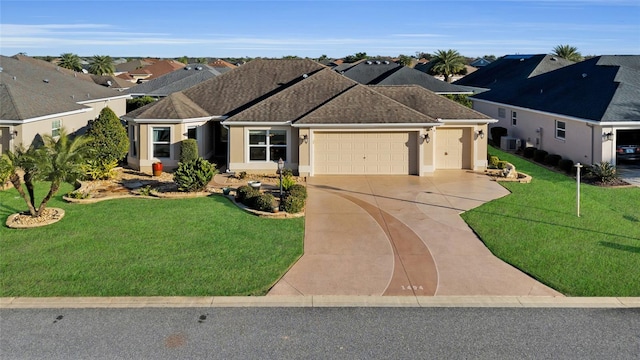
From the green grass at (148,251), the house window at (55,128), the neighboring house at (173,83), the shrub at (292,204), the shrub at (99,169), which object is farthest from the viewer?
the neighboring house at (173,83)

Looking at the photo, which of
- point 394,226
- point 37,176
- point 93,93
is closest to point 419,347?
point 394,226

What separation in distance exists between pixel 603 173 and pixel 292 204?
1353 centimetres

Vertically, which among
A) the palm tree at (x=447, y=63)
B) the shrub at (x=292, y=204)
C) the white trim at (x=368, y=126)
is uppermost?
the palm tree at (x=447, y=63)

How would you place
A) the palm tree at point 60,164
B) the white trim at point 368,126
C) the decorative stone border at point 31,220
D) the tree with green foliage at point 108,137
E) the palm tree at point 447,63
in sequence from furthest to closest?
1. the palm tree at point 447,63
2. the tree with green foliage at point 108,137
3. the white trim at point 368,126
4. the palm tree at point 60,164
5. the decorative stone border at point 31,220

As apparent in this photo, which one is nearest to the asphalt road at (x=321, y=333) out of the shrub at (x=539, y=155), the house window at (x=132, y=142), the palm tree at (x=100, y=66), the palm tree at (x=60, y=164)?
the palm tree at (x=60, y=164)

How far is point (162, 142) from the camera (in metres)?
23.7

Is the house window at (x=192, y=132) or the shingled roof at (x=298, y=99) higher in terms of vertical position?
the shingled roof at (x=298, y=99)

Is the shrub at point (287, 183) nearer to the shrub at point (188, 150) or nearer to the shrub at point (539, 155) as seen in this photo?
the shrub at point (188, 150)

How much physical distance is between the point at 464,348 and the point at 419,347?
2.32ft

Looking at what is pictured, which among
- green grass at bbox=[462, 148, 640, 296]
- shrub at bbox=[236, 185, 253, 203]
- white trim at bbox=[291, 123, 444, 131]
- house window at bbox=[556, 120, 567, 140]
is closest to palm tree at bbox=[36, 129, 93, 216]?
shrub at bbox=[236, 185, 253, 203]

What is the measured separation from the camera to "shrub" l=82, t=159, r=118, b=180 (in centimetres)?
2086

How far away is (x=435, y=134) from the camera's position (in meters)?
24.0

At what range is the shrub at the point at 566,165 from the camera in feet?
78.9

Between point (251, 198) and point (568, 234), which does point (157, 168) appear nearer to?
point (251, 198)
